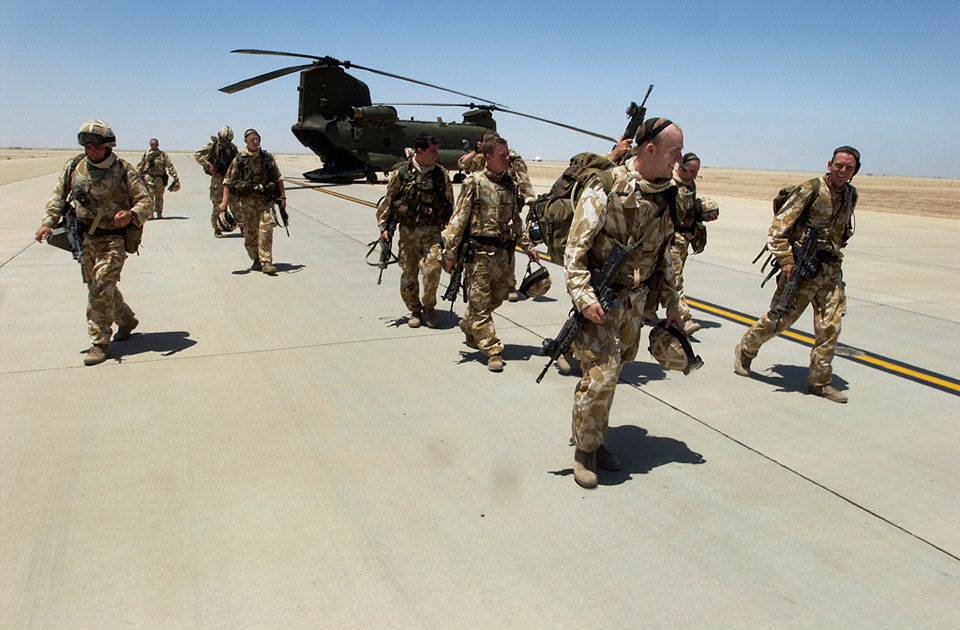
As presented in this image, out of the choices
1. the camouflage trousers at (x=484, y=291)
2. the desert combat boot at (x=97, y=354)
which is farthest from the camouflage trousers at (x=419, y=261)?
the desert combat boot at (x=97, y=354)

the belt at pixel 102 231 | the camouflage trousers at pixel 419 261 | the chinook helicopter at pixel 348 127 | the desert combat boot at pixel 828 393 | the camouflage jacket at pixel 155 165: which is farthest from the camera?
the chinook helicopter at pixel 348 127

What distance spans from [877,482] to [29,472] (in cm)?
474

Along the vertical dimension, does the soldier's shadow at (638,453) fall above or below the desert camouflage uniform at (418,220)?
below

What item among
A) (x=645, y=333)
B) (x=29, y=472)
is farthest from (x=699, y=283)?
(x=29, y=472)

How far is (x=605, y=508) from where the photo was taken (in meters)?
3.43

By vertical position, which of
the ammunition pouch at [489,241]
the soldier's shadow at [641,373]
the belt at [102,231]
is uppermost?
the ammunition pouch at [489,241]

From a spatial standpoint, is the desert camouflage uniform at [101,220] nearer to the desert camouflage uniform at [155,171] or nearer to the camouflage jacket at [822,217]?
the camouflage jacket at [822,217]

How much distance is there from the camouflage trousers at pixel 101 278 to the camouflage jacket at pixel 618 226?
398 centimetres

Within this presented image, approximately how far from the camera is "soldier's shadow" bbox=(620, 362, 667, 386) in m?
5.35

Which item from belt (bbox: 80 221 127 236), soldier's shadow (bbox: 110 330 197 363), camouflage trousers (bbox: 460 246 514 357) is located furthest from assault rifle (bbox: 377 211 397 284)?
belt (bbox: 80 221 127 236)

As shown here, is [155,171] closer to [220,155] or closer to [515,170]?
[220,155]

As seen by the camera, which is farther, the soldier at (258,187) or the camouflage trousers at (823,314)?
the soldier at (258,187)

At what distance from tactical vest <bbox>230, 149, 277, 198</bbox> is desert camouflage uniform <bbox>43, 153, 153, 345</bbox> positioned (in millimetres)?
3624

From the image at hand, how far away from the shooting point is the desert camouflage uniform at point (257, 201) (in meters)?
9.14
